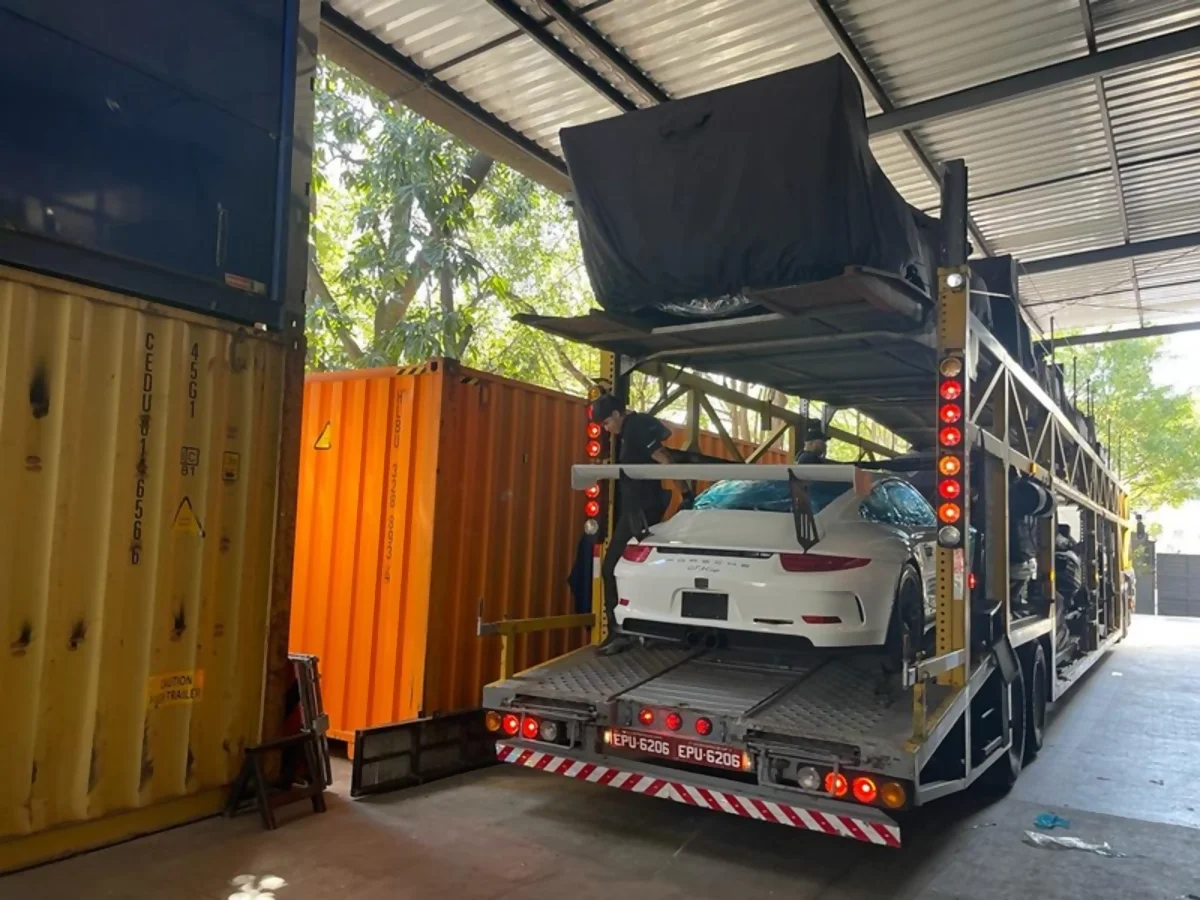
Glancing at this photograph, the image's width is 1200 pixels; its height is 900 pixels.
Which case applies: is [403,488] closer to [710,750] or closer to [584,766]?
[584,766]

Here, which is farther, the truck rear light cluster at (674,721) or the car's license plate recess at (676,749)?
the truck rear light cluster at (674,721)

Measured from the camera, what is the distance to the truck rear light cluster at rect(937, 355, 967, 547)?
4715mm

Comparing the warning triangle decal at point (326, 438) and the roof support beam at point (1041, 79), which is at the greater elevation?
the roof support beam at point (1041, 79)

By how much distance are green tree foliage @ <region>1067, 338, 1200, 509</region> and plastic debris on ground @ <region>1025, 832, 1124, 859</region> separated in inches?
1031

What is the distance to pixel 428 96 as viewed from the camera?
7336 mm

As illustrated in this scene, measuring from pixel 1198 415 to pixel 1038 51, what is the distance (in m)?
29.1

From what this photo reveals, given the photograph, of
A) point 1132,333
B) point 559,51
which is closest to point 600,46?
point 559,51

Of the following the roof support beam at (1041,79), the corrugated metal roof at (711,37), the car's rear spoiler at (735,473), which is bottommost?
the car's rear spoiler at (735,473)

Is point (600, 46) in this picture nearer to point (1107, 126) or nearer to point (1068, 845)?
point (1107, 126)

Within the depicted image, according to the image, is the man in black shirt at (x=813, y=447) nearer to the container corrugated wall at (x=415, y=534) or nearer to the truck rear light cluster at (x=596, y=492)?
the truck rear light cluster at (x=596, y=492)

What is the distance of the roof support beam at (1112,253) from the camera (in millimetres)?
9969

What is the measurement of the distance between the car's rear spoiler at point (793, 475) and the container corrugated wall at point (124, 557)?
89.6 inches

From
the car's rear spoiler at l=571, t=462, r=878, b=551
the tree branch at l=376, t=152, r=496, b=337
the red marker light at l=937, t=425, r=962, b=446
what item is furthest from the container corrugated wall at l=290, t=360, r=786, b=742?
the tree branch at l=376, t=152, r=496, b=337

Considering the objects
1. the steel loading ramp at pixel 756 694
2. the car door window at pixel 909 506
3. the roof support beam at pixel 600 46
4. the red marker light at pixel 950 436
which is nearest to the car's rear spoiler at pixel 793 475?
the red marker light at pixel 950 436
